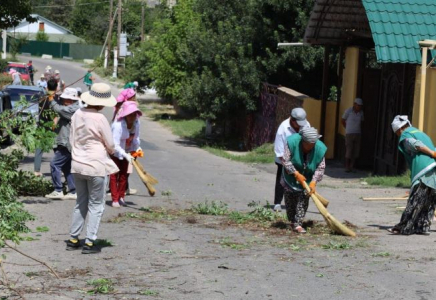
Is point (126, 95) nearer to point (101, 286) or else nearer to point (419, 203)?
point (419, 203)

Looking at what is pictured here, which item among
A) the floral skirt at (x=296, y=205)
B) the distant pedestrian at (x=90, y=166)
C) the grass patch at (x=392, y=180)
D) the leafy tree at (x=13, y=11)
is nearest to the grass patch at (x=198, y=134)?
the grass patch at (x=392, y=180)

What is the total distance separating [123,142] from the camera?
13.0 meters

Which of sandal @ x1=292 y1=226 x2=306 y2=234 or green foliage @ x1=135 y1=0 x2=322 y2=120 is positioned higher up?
green foliage @ x1=135 y1=0 x2=322 y2=120

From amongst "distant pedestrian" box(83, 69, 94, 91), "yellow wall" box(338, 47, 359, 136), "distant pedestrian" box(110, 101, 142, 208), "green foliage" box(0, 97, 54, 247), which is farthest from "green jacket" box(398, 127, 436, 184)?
"yellow wall" box(338, 47, 359, 136)

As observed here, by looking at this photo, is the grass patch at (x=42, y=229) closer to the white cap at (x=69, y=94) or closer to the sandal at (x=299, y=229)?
the white cap at (x=69, y=94)

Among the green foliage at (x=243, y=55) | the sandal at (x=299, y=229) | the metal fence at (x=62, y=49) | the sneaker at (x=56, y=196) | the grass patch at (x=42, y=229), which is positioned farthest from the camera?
the metal fence at (x=62, y=49)

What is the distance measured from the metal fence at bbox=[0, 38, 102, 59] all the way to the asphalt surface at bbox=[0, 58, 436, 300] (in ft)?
254

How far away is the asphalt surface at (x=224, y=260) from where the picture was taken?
824cm

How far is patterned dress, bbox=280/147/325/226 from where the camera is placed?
1098 cm

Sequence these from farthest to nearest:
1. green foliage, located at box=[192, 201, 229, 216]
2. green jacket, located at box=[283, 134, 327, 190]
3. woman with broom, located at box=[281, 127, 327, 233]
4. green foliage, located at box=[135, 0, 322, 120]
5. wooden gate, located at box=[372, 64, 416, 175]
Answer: green foliage, located at box=[135, 0, 322, 120], wooden gate, located at box=[372, 64, 416, 175], green foliage, located at box=[192, 201, 229, 216], green jacket, located at box=[283, 134, 327, 190], woman with broom, located at box=[281, 127, 327, 233]

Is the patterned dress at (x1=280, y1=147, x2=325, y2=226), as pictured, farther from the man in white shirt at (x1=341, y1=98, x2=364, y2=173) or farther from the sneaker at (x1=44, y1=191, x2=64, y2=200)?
the man in white shirt at (x1=341, y1=98, x2=364, y2=173)

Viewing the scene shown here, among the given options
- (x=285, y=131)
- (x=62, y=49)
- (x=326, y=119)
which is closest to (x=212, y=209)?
(x=285, y=131)

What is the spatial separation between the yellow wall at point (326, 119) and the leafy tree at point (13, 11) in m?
7.65

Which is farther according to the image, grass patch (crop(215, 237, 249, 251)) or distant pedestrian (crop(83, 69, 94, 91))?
distant pedestrian (crop(83, 69, 94, 91))
